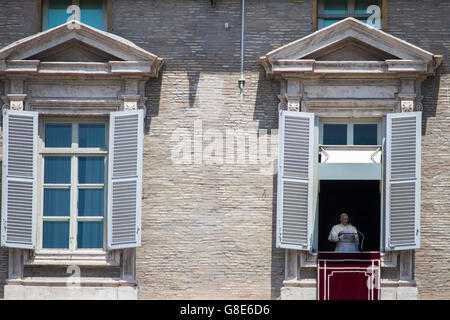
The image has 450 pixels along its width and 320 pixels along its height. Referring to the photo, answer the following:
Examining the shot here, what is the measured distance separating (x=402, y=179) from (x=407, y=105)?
114cm

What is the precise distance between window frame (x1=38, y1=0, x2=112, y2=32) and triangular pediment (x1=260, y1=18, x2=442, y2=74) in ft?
8.27

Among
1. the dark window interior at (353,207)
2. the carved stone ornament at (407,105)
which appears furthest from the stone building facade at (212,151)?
the dark window interior at (353,207)

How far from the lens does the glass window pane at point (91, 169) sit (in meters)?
22.9

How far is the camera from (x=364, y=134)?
2289cm

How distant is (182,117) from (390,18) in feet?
11.6

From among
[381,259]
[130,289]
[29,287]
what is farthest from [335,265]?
[29,287]

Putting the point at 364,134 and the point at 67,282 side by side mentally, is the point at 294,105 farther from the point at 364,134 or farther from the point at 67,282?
the point at 67,282

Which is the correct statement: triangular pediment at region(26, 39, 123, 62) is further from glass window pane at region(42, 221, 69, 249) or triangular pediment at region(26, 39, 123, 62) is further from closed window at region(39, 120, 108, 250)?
glass window pane at region(42, 221, 69, 249)

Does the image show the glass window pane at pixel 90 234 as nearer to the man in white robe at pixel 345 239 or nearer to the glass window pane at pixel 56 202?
the glass window pane at pixel 56 202

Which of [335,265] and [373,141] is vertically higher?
[373,141]

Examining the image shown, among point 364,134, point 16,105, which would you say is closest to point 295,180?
point 364,134

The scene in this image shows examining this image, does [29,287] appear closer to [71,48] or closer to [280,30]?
[71,48]

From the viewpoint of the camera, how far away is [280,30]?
75.9 feet

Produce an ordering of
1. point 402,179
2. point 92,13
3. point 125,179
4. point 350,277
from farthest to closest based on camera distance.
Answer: point 92,13 → point 125,179 → point 402,179 → point 350,277
